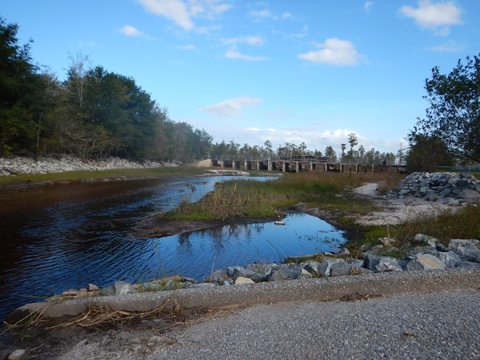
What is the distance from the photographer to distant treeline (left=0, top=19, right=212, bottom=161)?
2670 centimetres

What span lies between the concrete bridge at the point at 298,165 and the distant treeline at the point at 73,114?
17215 millimetres

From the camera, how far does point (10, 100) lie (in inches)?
1103

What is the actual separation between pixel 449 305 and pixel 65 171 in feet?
116

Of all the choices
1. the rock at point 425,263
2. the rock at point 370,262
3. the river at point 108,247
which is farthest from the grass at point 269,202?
the rock at point 425,263

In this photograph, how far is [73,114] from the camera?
1535 inches

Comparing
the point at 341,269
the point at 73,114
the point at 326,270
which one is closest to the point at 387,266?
the point at 341,269

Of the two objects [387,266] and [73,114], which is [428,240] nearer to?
[387,266]

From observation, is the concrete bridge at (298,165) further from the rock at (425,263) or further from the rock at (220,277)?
the rock at (425,263)

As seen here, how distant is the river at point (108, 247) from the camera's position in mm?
7535

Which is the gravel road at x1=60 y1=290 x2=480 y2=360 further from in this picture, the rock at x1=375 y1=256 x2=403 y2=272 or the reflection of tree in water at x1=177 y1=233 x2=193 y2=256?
the reflection of tree in water at x1=177 y1=233 x2=193 y2=256

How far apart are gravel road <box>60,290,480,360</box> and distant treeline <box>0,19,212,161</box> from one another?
28168 mm

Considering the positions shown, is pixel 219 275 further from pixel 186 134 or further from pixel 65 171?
pixel 186 134

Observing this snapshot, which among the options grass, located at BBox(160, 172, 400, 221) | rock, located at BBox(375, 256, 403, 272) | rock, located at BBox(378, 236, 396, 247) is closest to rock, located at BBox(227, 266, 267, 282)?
rock, located at BBox(375, 256, 403, 272)

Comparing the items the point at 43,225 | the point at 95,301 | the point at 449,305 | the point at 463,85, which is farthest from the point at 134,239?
the point at 463,85
